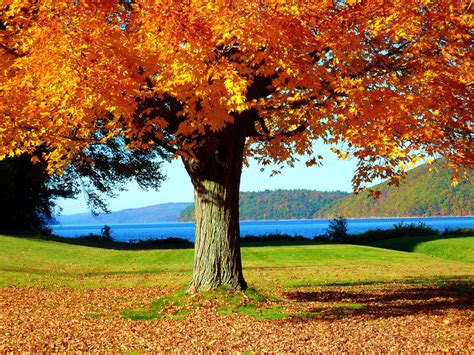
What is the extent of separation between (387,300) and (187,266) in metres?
11.9

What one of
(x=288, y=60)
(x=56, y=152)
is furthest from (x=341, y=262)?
(x=288, y=60)

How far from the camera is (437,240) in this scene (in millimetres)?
35125

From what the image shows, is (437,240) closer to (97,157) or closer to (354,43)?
(97,157)

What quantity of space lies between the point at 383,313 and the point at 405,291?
427 cm

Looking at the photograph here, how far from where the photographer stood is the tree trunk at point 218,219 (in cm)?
1437

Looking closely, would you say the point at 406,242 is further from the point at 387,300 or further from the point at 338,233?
the point at 387,300

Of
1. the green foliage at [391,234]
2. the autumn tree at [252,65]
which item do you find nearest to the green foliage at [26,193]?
the green foliage at [391,234]

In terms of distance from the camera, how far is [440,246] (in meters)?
33.4

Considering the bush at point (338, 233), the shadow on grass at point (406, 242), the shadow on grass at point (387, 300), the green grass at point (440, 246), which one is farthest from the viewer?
the bush at point (338, 233)

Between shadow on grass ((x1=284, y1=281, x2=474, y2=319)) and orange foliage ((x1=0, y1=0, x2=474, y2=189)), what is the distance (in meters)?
3.75

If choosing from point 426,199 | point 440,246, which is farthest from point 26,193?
point 426,199

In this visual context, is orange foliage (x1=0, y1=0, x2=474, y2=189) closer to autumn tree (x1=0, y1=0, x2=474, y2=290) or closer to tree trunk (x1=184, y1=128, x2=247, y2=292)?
autumn tree (x1=0, y1=0, x2=474, y2=290)

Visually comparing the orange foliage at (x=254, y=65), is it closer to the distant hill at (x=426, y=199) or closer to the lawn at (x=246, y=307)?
the lawn at (x=246, y=307)

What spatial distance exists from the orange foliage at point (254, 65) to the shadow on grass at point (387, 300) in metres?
3.75
